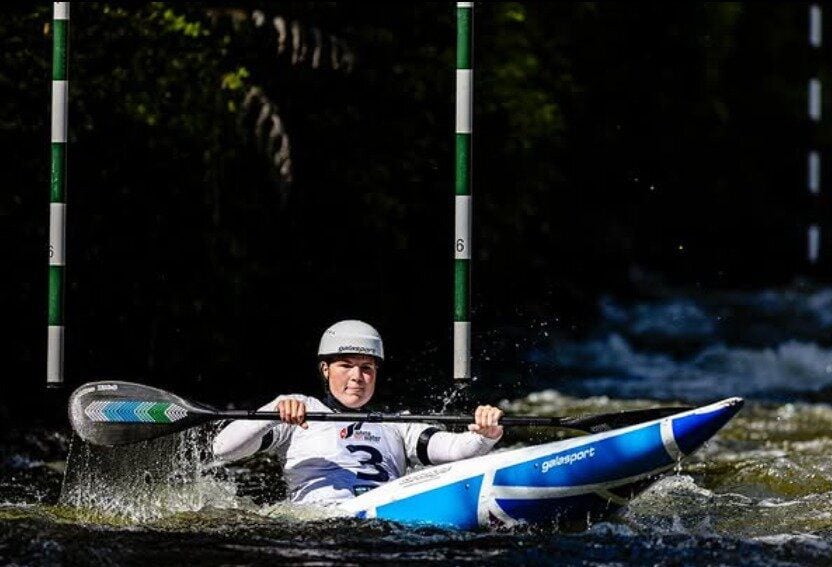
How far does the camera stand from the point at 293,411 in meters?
6.87

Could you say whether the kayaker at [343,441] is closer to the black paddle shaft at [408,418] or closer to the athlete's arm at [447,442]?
the athlete's arm at [447,442]

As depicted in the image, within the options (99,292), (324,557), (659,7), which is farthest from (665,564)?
(659,7)

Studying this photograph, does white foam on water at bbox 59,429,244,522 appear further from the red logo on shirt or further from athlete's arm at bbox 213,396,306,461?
the red logo on shirt

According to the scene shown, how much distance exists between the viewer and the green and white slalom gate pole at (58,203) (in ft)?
25.7

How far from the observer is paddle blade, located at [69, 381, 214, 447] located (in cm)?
726

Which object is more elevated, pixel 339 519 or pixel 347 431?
pixel 347 431

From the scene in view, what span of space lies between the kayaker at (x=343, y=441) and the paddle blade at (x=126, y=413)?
0.18 m

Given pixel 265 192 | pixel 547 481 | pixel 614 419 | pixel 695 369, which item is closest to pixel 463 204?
pixel 614 419

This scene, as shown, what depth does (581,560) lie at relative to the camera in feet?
20.7

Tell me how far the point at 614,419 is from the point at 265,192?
4.80 metres

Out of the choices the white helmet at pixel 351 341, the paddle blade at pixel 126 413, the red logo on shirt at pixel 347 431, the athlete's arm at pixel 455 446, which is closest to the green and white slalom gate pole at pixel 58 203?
the paddle blade at pixel 126 413

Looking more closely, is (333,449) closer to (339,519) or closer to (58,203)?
(339,519)

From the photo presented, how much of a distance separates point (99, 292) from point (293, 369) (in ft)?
5.92

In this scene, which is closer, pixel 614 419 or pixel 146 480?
pixel 614 419
